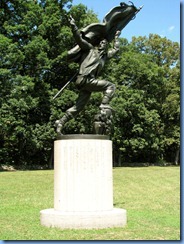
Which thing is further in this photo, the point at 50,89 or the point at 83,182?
the point at 50,89

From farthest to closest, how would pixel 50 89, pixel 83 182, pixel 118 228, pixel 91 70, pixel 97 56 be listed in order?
1. pixel 50 89
2. pixel 97 56
3. pixel 91 70
4. pixel 83 182
5. pixel 118 228

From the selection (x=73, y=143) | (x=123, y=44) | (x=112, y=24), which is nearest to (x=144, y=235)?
(x=73, y=143)

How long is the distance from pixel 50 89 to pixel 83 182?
29431mm

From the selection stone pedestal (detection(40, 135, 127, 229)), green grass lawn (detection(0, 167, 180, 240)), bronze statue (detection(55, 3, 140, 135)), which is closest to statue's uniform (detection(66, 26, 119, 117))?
bronze statue (detection(55, 3, 140, 135))

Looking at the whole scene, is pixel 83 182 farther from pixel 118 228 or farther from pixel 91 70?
pixel 91 70

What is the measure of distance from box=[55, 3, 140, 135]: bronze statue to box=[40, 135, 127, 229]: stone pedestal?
0.90 meters

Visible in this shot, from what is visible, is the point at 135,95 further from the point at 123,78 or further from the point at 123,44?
the point at 123,44

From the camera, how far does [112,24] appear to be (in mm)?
10664

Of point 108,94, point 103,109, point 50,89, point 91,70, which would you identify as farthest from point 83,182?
point 50,89

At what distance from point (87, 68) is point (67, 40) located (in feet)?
89.5

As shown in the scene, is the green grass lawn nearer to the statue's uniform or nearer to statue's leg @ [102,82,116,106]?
statue's leg @ [102,82,116,106]

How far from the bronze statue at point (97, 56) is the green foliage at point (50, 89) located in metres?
21.9

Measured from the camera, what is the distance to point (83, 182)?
8977mm

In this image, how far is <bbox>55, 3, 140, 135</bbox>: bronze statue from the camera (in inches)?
396
